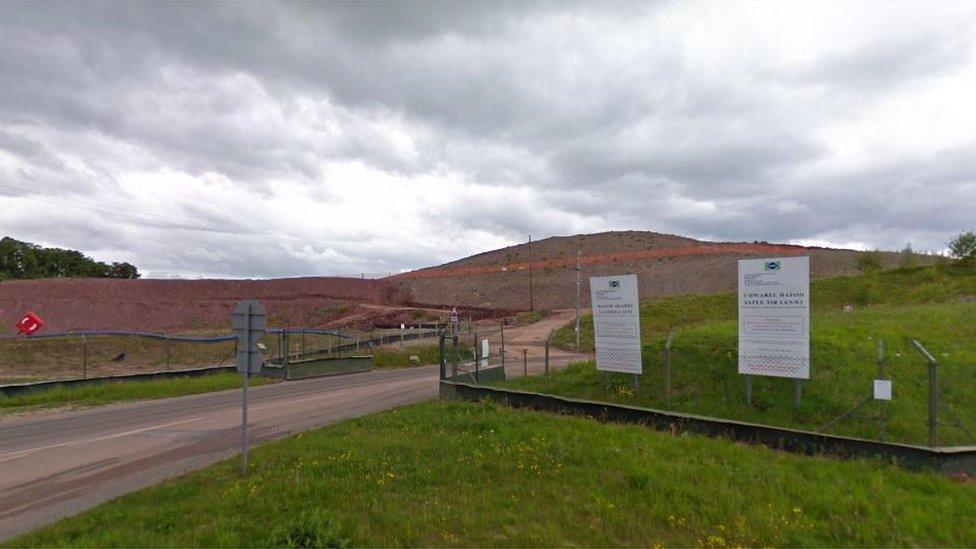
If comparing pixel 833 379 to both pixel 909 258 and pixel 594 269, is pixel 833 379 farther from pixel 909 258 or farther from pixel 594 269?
pixel 594 269

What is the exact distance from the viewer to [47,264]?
4382 inches

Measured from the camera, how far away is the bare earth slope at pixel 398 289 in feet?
225

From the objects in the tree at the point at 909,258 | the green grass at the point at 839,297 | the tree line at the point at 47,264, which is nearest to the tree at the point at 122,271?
the tree line at the point at 47,264

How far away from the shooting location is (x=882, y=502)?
22.1 ft

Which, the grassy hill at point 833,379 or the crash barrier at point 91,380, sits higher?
the grassy hill at point 833,379

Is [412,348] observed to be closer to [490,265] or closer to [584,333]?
[584,333]

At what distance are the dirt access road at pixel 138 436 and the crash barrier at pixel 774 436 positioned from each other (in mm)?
5586

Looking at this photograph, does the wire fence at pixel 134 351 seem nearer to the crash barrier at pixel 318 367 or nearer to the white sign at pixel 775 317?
the crash barrier at pixel 318 367

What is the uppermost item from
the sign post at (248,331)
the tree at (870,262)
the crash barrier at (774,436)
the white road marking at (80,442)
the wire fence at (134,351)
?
the tree at (870,262)

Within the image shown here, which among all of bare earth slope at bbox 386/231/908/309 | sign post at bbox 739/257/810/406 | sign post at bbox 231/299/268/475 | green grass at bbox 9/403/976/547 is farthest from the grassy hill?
bare earth slope at bbox 386/231/908/309

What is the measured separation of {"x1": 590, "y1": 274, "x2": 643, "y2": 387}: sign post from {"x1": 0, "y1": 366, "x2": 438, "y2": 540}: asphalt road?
19.0 ft

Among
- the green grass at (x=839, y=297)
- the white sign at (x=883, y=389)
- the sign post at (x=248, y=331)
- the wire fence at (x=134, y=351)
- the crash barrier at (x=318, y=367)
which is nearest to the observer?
the white sign at (x=883, y=389)

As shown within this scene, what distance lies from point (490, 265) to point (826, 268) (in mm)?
60586


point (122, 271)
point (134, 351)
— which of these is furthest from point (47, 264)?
point (134, 351)
